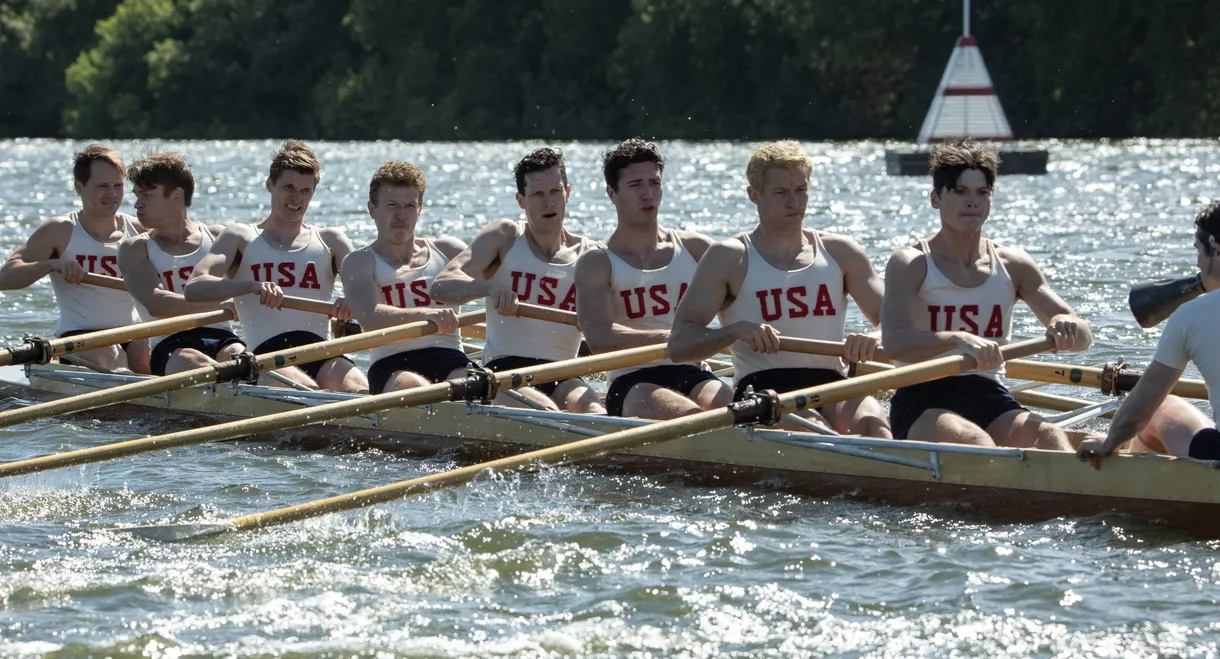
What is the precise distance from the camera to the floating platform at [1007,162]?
3362 centimetres

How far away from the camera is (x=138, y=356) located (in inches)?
401

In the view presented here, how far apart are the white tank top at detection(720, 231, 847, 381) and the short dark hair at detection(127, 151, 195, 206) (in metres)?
3.42

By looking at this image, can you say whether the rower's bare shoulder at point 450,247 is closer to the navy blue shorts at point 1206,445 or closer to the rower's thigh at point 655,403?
the rower's thigh at point 655,403

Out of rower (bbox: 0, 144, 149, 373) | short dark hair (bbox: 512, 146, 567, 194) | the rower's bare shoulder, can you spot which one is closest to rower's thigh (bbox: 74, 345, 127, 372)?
rower (bbox: 0, 144, 149, 373)

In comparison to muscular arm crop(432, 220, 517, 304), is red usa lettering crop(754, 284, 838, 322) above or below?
below

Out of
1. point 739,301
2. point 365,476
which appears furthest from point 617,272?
point 365,476

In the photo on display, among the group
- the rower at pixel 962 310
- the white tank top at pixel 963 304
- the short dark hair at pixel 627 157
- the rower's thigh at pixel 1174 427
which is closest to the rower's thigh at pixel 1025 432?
the rower at pixel 962 310

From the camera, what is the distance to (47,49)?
71188 millimetres

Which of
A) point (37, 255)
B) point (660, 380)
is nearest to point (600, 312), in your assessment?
point (660, 380)

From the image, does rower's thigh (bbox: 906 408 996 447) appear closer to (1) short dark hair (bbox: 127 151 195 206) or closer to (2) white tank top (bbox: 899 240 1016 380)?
(2) white tank top (bbox: 899 240 1016 380)

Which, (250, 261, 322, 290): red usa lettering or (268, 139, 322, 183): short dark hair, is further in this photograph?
(250, 261, 322, 290): red usa lettering

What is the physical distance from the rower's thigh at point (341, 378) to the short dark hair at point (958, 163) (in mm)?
3191

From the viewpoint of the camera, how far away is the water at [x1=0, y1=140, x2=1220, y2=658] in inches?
232

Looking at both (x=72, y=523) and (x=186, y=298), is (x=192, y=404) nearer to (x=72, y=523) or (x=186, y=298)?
(x=186, y=298)
